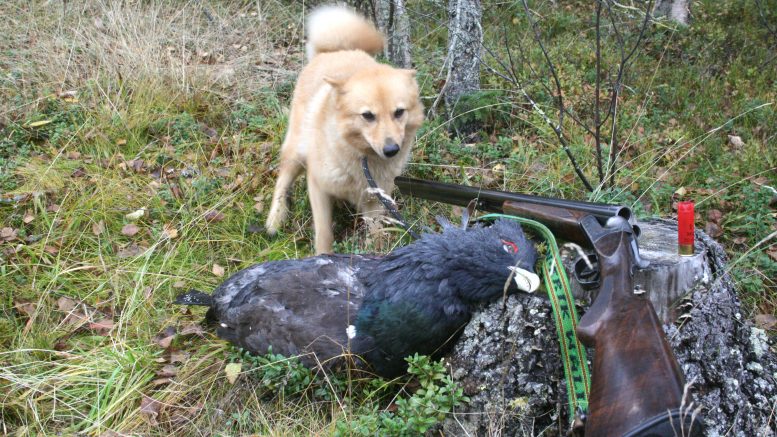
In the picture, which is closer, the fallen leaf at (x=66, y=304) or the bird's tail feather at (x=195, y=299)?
the bird's tail feather at (x=195, y=299)

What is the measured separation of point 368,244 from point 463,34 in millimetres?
1891

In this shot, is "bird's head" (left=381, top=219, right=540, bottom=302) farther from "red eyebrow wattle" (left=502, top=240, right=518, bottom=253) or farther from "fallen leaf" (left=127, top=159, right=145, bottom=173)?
"fallen leaf" (left=127, top=159, right=145, bottom=173)

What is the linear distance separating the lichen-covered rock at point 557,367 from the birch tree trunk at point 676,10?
16.2ft

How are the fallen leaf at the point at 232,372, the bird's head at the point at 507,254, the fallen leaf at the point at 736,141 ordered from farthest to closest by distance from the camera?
the fallen leaf at the point at 736,141
the fallen leaf at the point at 232,372
the bird's head at the point at 507,254

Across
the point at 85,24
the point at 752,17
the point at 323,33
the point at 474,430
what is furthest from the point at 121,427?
the point at 752,17

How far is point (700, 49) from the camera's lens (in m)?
5.89

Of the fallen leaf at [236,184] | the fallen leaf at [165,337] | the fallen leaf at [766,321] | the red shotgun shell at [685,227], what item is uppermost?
the red shotgun shell at [685,227]

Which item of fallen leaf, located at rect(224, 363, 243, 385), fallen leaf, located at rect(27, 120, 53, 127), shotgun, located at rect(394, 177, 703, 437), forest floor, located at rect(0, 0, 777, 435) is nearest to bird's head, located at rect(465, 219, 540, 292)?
shotgun, located at rect(394, 177, 703, 437)

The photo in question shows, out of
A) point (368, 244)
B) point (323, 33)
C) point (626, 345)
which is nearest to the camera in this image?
point (626, 345)

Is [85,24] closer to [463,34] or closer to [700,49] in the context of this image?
[463,34]

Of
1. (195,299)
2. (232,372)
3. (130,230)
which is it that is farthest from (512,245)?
(130,230)

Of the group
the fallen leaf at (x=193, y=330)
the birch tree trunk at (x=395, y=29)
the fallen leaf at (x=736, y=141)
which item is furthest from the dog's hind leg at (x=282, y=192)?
the fallen leaf at (x=736, y=141)

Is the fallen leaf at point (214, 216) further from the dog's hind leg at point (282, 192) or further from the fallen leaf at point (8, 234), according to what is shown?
the fallen leaf at point (8, 234)

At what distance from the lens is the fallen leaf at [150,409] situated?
8.99 feet
